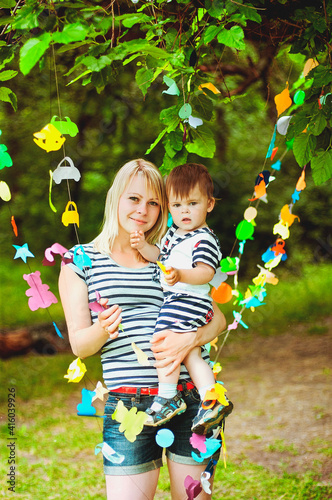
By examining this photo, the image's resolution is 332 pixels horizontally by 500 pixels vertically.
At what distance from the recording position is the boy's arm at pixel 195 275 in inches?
63.7

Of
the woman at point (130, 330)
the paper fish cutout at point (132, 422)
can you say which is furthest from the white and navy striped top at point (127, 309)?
the paper fish cutout at point (132, 422)

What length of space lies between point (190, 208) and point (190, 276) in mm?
211

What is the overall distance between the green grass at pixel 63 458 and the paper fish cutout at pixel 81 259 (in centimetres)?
121

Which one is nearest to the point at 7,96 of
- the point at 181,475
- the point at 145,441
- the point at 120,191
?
the point at 120,191

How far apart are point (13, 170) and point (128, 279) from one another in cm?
541

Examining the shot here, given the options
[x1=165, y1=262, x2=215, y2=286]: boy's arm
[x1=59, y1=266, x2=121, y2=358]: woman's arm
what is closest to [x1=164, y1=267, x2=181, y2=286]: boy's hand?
[x1=165, y1=262, x2=215, y2=286]: boy's arm

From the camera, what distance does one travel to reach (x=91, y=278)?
5.89 feet

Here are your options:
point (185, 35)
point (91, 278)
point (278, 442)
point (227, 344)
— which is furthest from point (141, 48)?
point (227, 344)

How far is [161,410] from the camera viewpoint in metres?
1.65

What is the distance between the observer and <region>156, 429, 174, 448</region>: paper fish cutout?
168 cm

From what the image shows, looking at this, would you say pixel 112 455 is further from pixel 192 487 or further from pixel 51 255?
pixel 51 255

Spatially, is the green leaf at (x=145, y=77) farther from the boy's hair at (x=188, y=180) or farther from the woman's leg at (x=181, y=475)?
the woman's leg at (x=181, y=475)

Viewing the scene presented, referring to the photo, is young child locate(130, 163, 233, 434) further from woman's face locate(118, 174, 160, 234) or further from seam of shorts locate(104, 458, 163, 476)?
seam of shorts locate(104, 458, 163, 476)

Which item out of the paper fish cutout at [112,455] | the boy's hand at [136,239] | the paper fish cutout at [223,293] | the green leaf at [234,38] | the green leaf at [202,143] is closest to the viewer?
the green leaf at [234,38]
